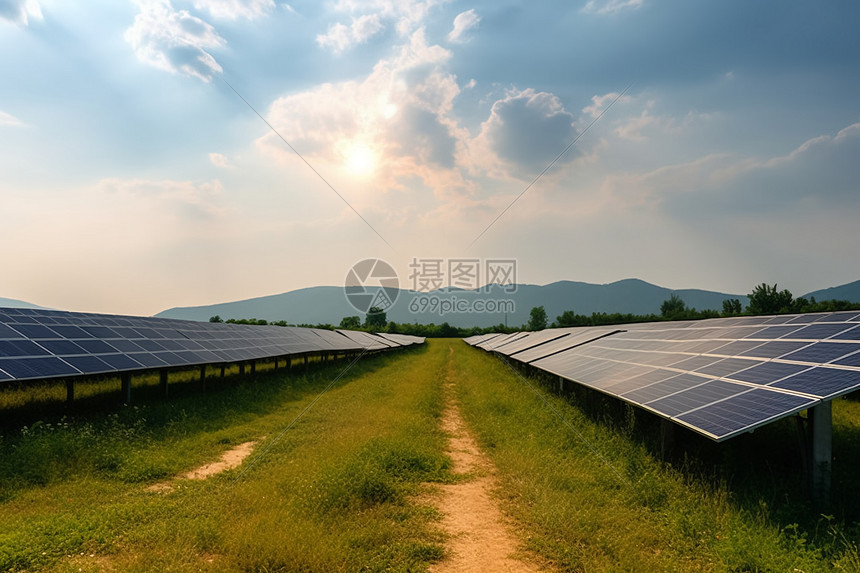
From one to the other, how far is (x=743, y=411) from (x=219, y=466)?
35.2ft

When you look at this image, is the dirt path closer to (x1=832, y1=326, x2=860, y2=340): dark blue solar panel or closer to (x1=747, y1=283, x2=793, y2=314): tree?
(x1=832, y1=326, x2=860, y2=340): dark blue solar panel

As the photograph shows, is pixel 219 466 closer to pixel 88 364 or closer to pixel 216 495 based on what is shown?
pixel 216 495

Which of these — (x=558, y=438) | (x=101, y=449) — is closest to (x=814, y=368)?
(x=558, y=438)

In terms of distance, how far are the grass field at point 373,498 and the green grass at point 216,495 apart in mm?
34

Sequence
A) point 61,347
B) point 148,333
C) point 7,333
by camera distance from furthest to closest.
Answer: point 148,333 → point 61,347 → point 7,333

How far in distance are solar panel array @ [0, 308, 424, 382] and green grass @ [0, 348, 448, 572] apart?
5.18 ft

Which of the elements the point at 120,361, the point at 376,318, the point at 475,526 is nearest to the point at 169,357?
the point at 120,361

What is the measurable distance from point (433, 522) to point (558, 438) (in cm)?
544

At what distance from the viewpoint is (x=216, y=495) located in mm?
7840

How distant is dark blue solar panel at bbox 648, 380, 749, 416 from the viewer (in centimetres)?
782

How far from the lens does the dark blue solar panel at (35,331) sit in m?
14.2

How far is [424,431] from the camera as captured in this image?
12672 mm

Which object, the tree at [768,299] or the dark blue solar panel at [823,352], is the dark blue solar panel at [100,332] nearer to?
the dark blue solar panel at [823,352]

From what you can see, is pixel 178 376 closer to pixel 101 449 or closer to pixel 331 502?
pixel 101 449
